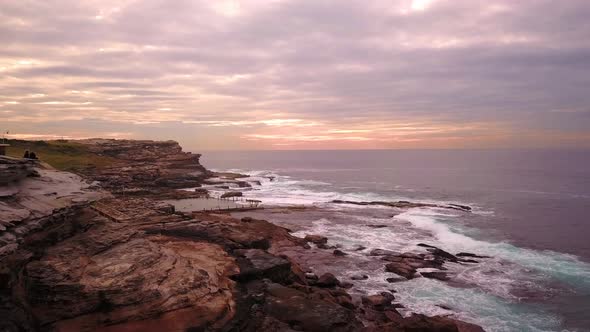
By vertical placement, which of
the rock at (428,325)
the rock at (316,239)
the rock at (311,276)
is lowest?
the rock at (316,239)

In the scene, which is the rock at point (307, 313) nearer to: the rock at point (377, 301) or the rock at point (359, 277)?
the rock at point (377, 301)

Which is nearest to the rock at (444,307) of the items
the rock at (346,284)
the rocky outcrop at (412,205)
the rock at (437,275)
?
the rock at (437,275)

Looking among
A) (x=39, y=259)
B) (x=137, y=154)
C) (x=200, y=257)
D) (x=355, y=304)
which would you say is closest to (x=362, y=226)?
(x=355, y=304)

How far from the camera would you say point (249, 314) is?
673 inches

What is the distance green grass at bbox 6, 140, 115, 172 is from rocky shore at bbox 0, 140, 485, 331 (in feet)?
209

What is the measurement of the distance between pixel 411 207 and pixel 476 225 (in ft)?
49.0

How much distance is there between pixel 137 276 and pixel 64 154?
89.0 m

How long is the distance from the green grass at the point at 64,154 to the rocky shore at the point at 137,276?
2505 inches

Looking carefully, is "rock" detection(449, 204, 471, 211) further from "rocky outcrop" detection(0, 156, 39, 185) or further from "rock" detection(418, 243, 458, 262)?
"rocky outcrop" detection(0, 156, 39, 185)

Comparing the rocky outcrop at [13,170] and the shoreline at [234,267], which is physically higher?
the rocky outcrop at [13,170]

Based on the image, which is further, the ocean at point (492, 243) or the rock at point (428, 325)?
the ocean at point (492, 243)

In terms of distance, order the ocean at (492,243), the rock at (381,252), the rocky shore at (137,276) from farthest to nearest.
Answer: the rock at (381,252)
the ocean at (492,243)
the rocky shore at (137,276)

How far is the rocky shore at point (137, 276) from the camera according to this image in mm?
14648

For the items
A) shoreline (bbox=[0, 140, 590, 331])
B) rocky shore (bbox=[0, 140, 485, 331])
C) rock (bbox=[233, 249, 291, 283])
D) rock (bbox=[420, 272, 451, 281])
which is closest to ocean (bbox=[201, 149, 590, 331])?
shoreline (bbox=[0, 140, 590, 331])
